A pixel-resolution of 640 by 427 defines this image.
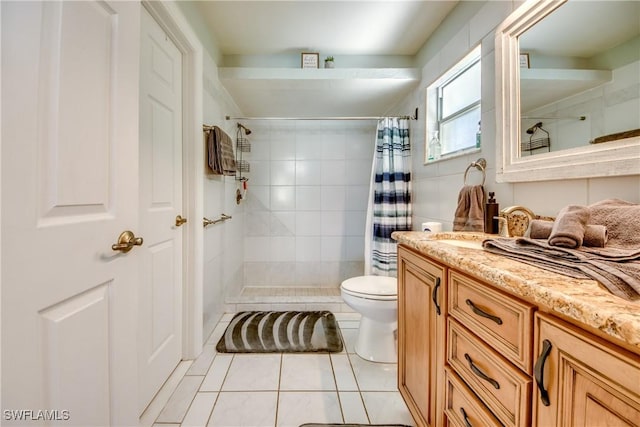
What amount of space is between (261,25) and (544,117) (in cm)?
182

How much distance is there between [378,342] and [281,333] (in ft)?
2.45

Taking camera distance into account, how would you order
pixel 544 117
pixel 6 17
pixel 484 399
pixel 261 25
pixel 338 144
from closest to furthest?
1. pixel 6 17
2. pixel 484 399
3. pixel 544 117
4. pixel 261 25
5. pixel 338 144

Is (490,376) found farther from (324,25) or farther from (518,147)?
(324,25)

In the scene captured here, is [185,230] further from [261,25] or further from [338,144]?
[338,144]

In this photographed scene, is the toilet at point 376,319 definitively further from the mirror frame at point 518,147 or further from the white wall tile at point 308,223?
the white wall tile at point 308,223

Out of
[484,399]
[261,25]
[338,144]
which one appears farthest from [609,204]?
[338,144]

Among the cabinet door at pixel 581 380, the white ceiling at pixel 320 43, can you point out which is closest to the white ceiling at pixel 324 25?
the white ceiling at pixel 320 43

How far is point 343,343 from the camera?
199 cm

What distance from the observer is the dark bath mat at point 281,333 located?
6.19 feet

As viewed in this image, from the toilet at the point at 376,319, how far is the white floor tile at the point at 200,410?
930 mm

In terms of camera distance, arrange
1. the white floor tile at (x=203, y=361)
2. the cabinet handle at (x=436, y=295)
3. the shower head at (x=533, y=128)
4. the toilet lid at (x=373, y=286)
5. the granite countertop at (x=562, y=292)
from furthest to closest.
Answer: the toilet lid at (x=373, y=286) < the white floor tile at (x=203, y=361) < the shower head at (x=533, y=128) < the cabinet handle at (x=436, y=295) < the granite countertop at (x=562, y=292)

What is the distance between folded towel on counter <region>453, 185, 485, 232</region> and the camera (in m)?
1.42

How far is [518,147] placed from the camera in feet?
3.99

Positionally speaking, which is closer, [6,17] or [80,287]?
[6,17]
